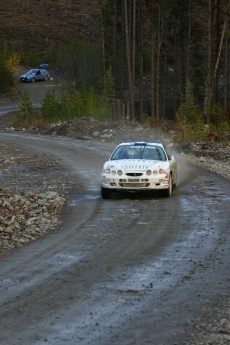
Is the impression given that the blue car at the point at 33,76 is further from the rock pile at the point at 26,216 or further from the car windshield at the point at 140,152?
the rock pile at the point at 26,216

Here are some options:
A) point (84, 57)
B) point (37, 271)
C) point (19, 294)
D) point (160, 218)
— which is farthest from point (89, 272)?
point (84, 57)

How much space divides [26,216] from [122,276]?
6526 millimetres

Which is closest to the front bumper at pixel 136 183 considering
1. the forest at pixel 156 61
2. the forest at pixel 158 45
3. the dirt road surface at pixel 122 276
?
the dirt road surface at pixel 122 276

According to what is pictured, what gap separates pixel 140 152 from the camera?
20703mm

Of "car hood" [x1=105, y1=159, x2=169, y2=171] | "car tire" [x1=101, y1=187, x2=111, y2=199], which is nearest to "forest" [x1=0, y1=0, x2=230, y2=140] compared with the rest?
"car hood" [x1=105, y1=159, x2=169, y2=171]

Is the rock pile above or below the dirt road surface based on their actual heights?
below

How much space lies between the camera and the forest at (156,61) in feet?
154

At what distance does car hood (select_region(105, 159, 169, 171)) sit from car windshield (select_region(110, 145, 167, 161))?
1.49 ft

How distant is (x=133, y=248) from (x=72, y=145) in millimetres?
27361

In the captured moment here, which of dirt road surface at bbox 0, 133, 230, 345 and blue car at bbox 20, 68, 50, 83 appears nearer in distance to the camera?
dirt road surface at bbox 0, 133, 230, 345

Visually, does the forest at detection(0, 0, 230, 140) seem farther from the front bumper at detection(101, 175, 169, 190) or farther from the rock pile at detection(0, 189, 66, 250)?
the rock pile at detection(0, 189, 66, 250)

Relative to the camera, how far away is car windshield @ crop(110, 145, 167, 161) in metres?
20.5

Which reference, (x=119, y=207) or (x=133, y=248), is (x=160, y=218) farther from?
(x=133, y=248)

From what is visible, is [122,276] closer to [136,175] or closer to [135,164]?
[136,175]
